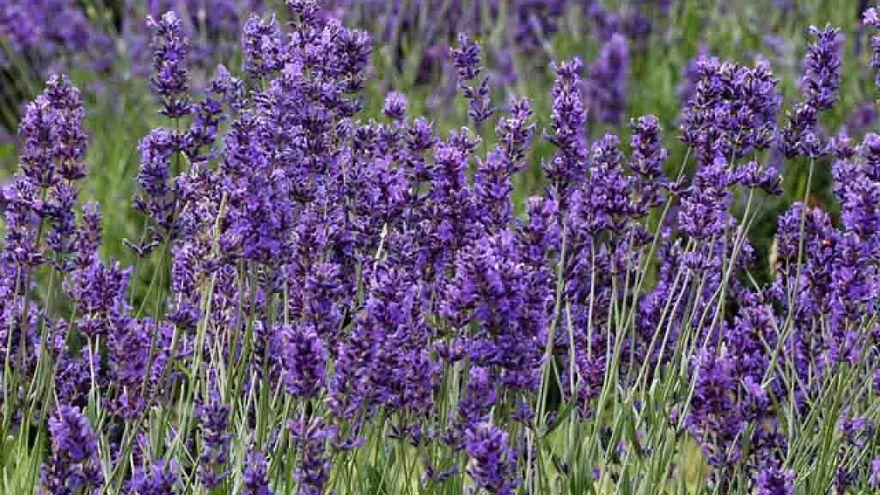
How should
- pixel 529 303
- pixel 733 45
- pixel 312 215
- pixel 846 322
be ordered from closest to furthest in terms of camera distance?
pixel 529 303 < pixel 312 215 < pixel 846 322 < pixel 733 45

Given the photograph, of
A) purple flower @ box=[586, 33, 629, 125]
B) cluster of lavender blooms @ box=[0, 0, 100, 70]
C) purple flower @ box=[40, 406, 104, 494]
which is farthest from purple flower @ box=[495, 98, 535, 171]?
cluster of lavender blooms @ box=[0, 0, 100, 70]

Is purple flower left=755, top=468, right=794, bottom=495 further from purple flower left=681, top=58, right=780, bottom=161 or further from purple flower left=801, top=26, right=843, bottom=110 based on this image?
purple flower left=801, top=26, right=843, bottom=110

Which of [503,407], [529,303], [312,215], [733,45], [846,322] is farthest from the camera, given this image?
[733,45]

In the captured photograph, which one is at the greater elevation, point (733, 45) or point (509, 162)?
point (733, 45)

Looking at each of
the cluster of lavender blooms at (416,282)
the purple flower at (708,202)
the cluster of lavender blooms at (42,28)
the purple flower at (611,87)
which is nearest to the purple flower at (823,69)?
the cluster of lavender blooms at (416,282)

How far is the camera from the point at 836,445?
288 centimetres

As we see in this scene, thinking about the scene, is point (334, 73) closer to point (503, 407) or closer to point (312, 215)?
point (312, 215)

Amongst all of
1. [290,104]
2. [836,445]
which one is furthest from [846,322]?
[290,104]

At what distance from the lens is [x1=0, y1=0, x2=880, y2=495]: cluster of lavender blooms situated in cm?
249

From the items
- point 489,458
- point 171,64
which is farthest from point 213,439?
point 171,64

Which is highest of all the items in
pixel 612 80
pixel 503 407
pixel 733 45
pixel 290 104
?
pixel 733 45

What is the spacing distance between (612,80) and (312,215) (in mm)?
3720

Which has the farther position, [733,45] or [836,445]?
[733,45]

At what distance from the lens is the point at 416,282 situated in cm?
296
